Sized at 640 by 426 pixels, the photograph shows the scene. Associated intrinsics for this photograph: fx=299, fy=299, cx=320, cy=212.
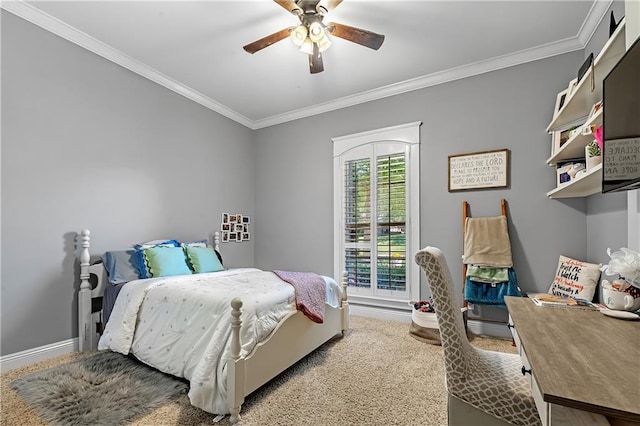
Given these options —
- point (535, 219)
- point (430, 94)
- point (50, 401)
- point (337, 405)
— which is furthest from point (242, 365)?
point (430, 94)

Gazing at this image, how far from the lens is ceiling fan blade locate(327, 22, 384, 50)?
7.03ft

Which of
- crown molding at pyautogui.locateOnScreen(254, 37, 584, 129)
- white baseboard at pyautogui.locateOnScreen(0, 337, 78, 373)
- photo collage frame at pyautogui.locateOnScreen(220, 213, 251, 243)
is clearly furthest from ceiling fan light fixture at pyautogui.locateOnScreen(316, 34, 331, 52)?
white baseboard at pyautogui.locateOnScreen(0, 337, 78, 373)

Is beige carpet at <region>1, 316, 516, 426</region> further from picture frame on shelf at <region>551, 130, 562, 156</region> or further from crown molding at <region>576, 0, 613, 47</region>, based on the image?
crown molding at <region>576, 0, 613, 47</region>

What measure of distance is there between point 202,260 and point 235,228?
49.6 inches

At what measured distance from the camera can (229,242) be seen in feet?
13.9

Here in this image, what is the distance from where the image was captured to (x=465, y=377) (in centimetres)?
Result: 121

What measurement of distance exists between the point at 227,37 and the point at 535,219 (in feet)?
10.9

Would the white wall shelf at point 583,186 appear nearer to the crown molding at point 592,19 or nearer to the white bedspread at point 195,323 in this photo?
the crown molding at point 592,19

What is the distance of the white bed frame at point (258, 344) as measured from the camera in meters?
1.67

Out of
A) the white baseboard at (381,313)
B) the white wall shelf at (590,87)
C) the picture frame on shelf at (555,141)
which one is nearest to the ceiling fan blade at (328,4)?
the white wall shelf at (590,87)

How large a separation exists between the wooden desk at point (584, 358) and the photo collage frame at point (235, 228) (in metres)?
3.59

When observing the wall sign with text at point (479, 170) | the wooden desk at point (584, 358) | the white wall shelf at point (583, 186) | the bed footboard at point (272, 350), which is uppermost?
the wall sign with text at point (479, 170)

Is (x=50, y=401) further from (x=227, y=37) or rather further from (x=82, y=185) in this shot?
(x=227, y=37)

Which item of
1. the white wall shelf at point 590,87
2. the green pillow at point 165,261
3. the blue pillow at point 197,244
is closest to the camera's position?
the white wall shelf at point 590,87
